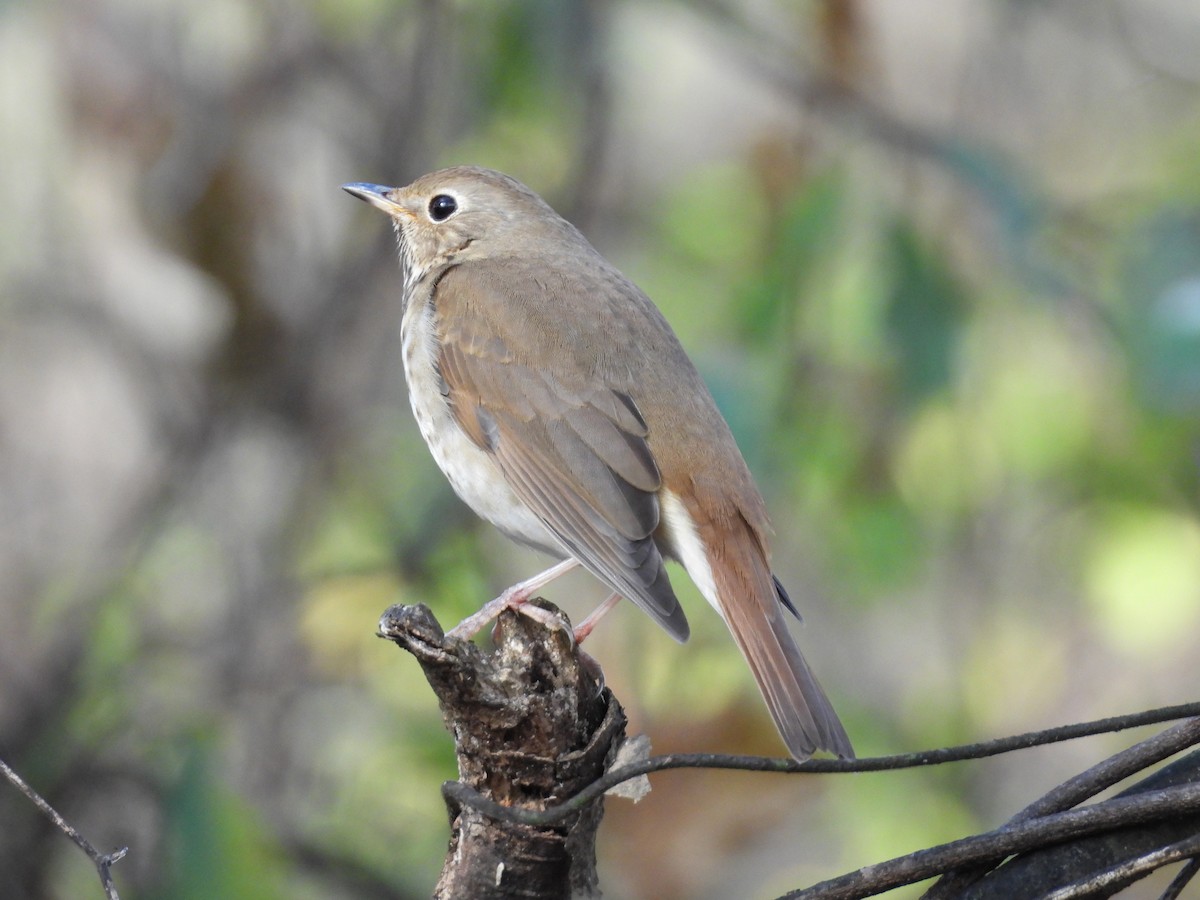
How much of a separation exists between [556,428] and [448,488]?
4.78ft

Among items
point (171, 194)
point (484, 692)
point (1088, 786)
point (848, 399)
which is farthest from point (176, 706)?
point (1088, 786)

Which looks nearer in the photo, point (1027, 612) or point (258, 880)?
point (258, 880)

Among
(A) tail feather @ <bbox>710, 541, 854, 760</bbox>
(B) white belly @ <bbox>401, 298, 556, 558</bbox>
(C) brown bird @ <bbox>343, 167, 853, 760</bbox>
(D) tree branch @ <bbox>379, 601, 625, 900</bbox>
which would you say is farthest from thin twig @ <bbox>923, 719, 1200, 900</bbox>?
(B) white belly @ <bbox>401, 298, 556, 558</bbox>

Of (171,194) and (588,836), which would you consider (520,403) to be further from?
(171,194)

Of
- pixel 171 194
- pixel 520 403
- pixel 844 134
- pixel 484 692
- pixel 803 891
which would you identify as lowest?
pixel 803 891

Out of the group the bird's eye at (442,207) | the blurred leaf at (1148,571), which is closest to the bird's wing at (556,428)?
the bird's eye at (442,207)

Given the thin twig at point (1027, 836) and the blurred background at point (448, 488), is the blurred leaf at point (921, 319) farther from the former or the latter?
the thin twig at point (1027, 836)

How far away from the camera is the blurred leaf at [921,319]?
3904 mm

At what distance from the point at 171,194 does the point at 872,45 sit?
8.47 feet

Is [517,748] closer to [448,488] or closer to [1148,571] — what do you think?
[448,488]

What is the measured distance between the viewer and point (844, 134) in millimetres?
4902

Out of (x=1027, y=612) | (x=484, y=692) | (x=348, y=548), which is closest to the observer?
(x=484, y=692)

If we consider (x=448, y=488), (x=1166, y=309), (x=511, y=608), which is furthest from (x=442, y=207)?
(x=1166, y=309)

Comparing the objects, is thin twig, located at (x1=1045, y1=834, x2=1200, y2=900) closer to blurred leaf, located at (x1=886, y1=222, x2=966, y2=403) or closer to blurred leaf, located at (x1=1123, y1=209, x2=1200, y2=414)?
blurred leaf, located at (x1=1123, y1=209, x2=1200, y2=414)
